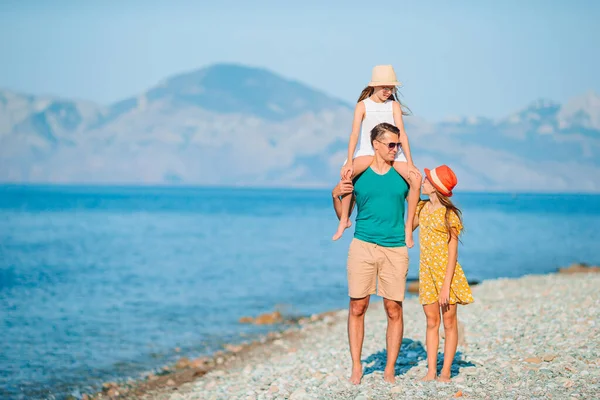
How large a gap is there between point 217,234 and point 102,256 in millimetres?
21179

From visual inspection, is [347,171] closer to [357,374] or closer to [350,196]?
[350,196]

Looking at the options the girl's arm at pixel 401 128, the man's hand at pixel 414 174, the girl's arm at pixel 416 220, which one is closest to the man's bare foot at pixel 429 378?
the girl's arm at pixel 416 220

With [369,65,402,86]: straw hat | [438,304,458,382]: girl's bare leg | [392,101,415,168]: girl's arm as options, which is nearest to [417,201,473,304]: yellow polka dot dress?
[438,304,458,382]: girl's bare leg

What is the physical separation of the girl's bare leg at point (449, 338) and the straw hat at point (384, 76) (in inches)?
94.6

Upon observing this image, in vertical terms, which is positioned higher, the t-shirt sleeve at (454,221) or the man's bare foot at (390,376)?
the t-shirt sleeve at (454,221)

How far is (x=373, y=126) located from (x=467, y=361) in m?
3.39

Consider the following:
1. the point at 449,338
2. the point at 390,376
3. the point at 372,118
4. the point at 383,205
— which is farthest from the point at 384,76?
the point at 390,376

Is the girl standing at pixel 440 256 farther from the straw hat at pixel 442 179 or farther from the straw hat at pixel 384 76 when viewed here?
the straw hat at pixel 384 76

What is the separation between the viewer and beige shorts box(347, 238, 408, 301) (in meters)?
7.52

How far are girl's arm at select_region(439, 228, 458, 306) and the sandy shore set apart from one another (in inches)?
37.7

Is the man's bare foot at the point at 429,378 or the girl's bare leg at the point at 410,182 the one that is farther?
the man's bare foot at the point at 429,378

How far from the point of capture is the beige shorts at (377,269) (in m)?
7.52

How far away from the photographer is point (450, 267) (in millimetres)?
7500

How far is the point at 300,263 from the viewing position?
121 ft
